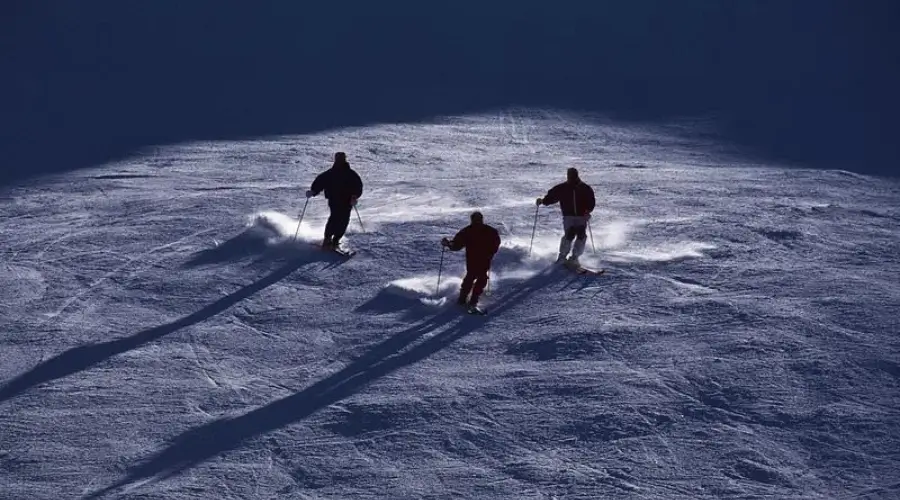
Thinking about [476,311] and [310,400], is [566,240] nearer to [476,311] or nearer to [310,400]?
[476,311]

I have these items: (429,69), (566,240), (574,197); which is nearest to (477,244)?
(574,197)

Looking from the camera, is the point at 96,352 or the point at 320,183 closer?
the point at 96,352

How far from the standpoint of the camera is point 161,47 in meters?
27.5

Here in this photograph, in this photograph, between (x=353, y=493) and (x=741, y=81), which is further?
(x=741, y=81)

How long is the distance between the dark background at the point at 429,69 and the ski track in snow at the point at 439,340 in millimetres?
2579

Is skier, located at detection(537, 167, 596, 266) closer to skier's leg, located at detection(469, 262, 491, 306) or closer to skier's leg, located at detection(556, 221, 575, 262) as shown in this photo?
skier's leg, located at detection(556, 221, 575, 262)

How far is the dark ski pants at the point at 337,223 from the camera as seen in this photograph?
651 inches

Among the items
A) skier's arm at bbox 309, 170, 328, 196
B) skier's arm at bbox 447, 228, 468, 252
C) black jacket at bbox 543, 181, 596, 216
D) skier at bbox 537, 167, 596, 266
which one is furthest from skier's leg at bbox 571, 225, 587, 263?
skier's arm at bbox 309, 170, 328, 196

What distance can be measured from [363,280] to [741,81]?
13623 millimetres

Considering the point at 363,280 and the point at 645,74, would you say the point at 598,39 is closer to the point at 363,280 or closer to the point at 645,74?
the point at 645,74

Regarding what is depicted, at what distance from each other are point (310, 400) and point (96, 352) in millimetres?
2646

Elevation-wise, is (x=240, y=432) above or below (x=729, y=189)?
below

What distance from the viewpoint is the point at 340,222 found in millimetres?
16688

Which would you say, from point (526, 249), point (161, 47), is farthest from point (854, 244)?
point (161, 47)
